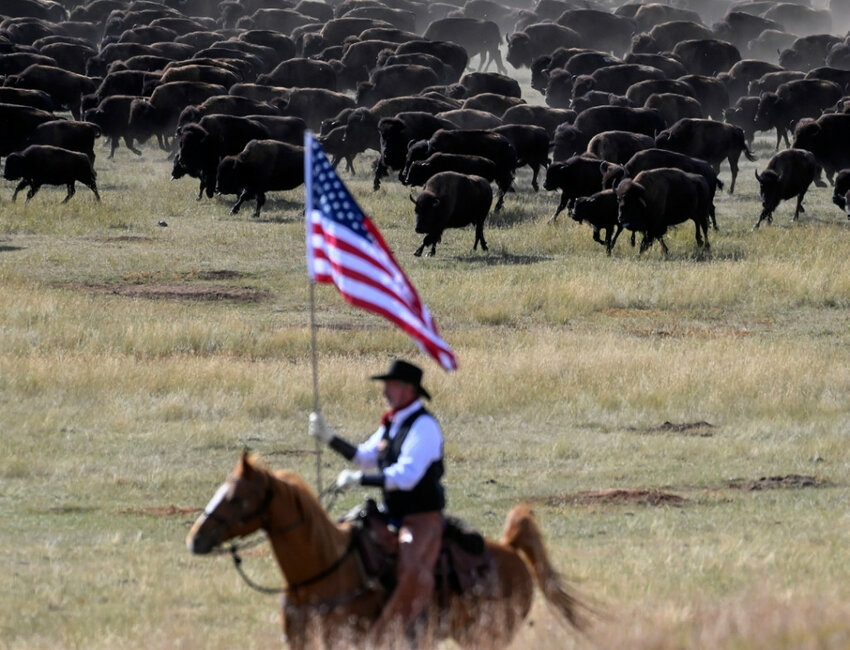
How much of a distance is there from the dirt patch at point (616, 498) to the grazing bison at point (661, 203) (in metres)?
14.6

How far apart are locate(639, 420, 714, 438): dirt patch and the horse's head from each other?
9962mm

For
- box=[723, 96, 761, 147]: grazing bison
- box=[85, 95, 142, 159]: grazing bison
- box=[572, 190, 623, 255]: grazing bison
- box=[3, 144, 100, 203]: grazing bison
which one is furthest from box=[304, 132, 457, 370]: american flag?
→ box=[723, 96, 761, 147]: grazing bison

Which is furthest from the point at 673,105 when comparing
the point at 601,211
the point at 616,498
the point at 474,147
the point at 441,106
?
the point at 616,498

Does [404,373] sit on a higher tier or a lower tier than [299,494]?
higher

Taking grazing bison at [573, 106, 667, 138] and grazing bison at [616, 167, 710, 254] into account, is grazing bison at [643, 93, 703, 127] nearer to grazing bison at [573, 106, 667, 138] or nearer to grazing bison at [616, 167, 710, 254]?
grazing bison at [573, 106, 667, 138]

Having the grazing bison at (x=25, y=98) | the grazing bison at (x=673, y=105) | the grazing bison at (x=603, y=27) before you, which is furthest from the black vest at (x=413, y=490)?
the grazing bison at (x=603, y=27)

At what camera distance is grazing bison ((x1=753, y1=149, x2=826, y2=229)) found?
102ft

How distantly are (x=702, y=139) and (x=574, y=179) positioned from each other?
6.25 meters

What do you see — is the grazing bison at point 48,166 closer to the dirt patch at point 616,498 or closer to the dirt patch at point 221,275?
the dirt patch at point 221,275

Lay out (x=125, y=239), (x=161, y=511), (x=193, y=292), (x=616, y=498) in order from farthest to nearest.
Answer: (x=125, y=239) → (x=193, y=292) → (x=616, y=498) → (x=161, y=511)

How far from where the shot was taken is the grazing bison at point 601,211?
1137 inches

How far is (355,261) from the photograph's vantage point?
8688 mm

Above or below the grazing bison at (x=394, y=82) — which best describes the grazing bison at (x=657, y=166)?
above

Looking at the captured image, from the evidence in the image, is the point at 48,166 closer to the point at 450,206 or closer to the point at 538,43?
the point at 450,206
